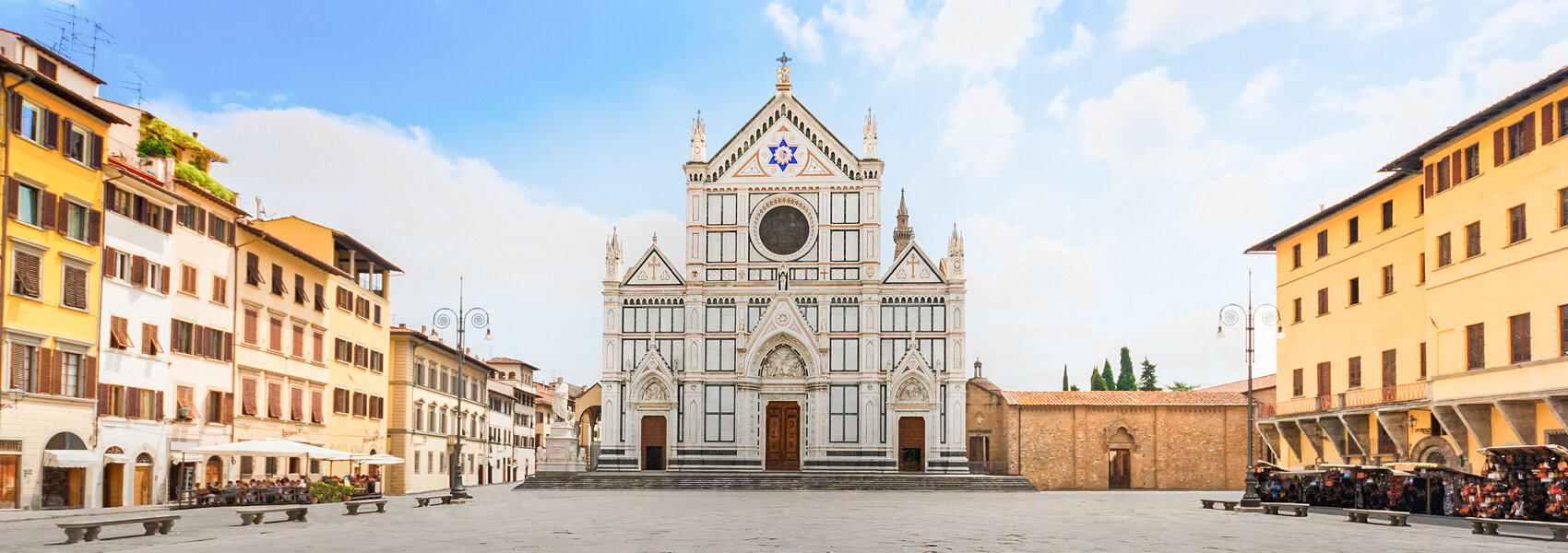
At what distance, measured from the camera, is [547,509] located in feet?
108

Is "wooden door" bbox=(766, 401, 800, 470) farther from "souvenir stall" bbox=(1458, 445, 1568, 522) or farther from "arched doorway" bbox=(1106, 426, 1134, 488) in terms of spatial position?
"souvenir stall" bbox=(1458, 445, 1568, 522)

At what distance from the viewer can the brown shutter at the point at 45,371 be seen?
30.8m

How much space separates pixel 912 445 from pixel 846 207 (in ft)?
36.6

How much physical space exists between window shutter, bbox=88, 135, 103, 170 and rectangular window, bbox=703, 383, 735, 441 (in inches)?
1187

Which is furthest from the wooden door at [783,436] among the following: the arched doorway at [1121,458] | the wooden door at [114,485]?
the wooden door at [114,485]

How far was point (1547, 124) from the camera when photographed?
2970 centimetres

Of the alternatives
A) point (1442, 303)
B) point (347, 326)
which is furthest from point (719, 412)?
point (1442, 303)

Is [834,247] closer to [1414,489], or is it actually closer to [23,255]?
[1414,489]

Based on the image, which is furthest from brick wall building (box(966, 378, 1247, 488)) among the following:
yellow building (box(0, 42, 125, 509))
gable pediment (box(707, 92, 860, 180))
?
yellow building (box(0, 42, 125, 509))

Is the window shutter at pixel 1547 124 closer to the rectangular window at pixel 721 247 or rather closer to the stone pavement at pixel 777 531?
the stone pavement at pixel 777 531

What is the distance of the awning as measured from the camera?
31172mm

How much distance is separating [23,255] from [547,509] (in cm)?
1338

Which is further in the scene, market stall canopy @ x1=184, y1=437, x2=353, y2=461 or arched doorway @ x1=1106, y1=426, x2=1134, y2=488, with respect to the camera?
arched doorway @ x1=1106, y1=426, x2=1134, y2=488

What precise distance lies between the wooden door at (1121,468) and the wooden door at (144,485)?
40051 mm
